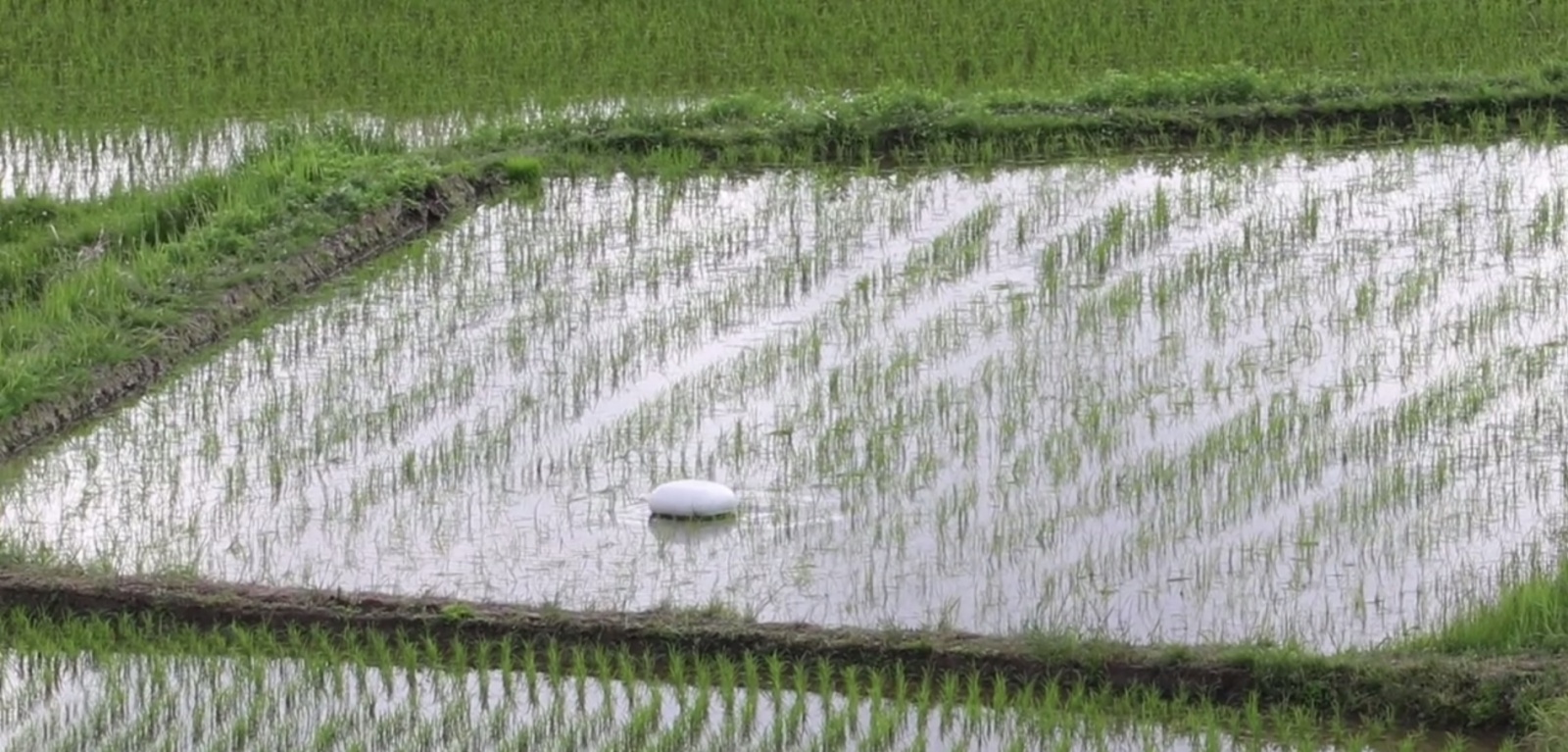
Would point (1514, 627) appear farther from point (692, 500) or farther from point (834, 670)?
point (692, 500)

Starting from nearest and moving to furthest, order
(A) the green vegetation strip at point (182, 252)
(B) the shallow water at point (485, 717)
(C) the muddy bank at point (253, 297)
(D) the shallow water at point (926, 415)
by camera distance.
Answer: (B) the shallow water at point (485, 717) → (D) the shallow water at point (926, 415) → (C) the muddy bank at point (253, 297) → (A) the green vegetation strip at point (182, 252)

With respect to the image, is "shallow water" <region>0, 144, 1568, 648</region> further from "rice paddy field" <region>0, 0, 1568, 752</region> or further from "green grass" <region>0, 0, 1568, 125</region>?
"green grass" <region>0, 0, 1568, 125</region>

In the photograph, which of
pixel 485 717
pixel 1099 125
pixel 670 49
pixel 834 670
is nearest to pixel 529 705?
pixel 485 717

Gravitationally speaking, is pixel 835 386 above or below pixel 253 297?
below

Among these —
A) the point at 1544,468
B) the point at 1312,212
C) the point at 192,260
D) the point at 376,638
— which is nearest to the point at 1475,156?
the point at 1312,212

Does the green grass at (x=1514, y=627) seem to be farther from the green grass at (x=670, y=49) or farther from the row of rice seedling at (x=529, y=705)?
the green grass at (x=670, y=49)

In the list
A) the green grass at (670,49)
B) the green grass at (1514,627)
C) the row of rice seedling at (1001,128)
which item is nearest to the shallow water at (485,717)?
the green grass at (1514,627)
